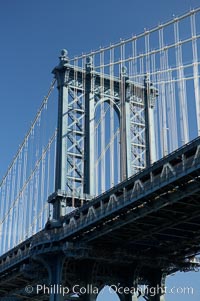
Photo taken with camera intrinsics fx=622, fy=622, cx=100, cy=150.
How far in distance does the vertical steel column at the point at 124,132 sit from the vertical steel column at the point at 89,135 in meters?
2.67

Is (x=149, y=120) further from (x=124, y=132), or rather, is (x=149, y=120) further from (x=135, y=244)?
(x=135, y=244)

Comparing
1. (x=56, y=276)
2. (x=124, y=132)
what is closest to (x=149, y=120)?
(x=124, y=132)

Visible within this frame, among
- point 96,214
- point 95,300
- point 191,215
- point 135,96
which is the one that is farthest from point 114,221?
point 135,96

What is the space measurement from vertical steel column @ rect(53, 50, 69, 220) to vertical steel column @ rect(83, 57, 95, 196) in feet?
6.47

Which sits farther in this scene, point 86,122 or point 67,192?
point 86,122

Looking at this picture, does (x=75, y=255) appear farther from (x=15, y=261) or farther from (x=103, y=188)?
(x=15, y=261)

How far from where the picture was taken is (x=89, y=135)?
5538 centimetres

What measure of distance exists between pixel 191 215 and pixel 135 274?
47.9 feet

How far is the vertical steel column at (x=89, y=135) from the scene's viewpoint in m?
53.7

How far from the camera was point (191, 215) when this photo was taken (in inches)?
1639

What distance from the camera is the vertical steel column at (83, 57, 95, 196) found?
5370 cm

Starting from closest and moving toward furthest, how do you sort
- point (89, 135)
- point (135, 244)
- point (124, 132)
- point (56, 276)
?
point (135, 244), point (56, 276), point (89, 135), point (124, 132)

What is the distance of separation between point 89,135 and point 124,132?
329 centimetres

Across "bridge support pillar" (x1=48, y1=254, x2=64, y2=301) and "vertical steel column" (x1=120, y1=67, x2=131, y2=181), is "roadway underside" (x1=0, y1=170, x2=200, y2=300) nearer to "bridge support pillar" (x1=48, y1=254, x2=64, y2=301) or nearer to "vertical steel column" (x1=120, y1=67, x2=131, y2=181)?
"bridge support pillar" (x1=48, y1=254, x2=64, y2=301)
